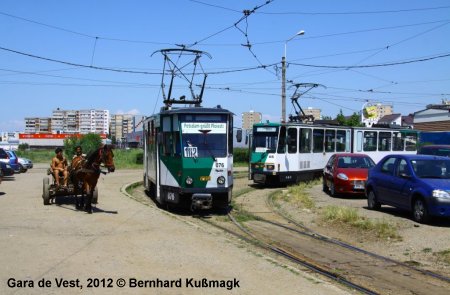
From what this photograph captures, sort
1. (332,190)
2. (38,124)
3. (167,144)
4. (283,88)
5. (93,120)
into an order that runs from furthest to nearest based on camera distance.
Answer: (38,124) → (93,120) → (283,88) → (332,190) → (167,144)

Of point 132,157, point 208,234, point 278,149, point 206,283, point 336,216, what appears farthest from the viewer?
point 132,157

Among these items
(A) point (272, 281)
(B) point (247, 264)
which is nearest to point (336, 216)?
(B) point (247, 264)

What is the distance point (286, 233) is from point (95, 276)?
5.99m

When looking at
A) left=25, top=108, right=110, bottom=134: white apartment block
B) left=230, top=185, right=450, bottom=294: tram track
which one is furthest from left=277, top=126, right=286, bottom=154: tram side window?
left=25, top=108, right=110, bottom=134: white apartment block

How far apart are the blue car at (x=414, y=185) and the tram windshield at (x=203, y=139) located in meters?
4.45

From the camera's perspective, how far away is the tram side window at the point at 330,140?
28.3 metres

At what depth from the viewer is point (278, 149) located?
24766 millimetres

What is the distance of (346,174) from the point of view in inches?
745

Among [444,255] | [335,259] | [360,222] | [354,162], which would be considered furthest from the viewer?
[354,162]

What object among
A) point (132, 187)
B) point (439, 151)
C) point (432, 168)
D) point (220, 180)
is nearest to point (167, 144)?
point (220, 180)

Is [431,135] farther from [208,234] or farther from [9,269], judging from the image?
[9,269]

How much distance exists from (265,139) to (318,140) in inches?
147

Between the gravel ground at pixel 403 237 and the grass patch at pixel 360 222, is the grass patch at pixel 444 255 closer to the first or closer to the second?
the gravel ground at pixel 403 237

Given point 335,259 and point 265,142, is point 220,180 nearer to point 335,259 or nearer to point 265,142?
point 335,259
